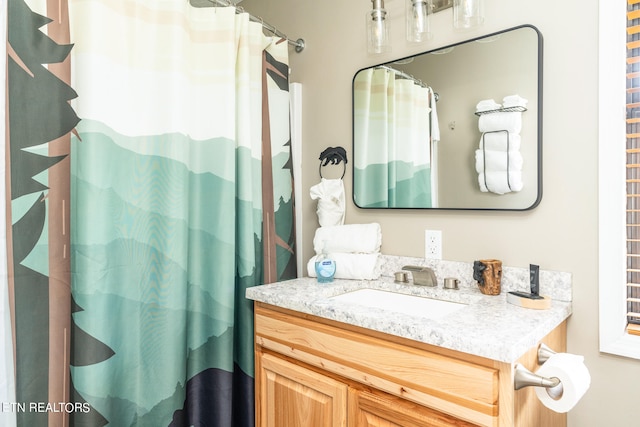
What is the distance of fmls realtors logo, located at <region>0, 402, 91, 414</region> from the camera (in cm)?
116

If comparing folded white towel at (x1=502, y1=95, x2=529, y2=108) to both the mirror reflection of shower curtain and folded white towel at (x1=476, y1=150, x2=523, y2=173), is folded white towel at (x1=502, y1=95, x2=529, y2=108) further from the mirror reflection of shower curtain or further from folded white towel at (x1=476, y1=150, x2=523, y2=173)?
the mirror reflection of shower curtain

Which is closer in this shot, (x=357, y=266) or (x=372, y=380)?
(x=372, y=380)

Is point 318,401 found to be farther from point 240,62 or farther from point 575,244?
point 240,62

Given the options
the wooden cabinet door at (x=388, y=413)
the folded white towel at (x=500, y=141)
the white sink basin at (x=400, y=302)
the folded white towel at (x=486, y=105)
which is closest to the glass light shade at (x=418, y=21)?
the folded white towel at (x=486, y=105)

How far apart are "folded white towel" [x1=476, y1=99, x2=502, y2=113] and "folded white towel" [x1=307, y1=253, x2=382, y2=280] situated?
71cm

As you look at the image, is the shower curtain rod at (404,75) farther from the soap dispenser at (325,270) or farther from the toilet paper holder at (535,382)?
the toilet paper holder at (535,382)

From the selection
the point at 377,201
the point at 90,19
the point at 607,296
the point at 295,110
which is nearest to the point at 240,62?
the point at 295,110

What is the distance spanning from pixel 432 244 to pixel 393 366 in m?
0.62

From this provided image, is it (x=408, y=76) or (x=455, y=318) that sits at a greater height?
(x=408, y=76)

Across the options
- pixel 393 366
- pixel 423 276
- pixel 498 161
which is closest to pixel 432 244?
pixel 423 276

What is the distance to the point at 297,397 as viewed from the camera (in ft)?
4.53

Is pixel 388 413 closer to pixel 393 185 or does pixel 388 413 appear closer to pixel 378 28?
pixel 393 185

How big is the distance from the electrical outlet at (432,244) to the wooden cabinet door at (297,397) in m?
0.64

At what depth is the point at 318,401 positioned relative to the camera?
1311 mm
